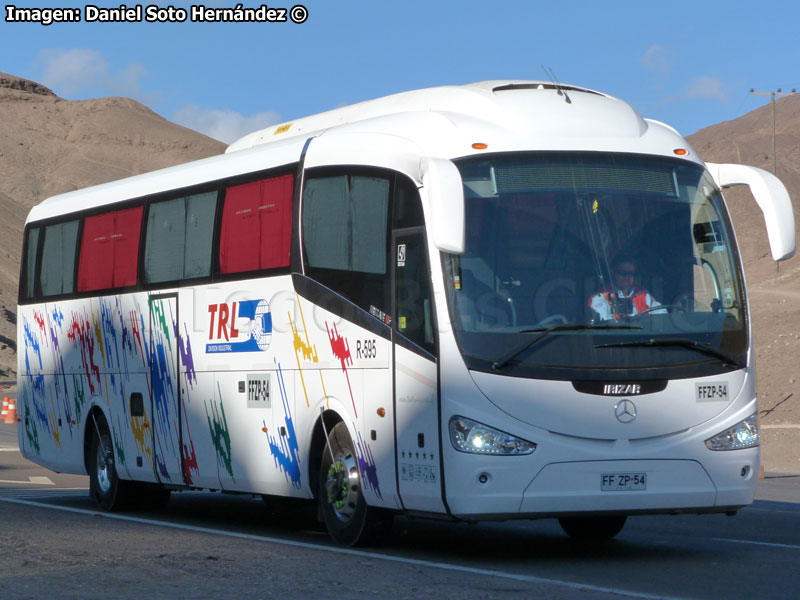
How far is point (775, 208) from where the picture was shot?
11031 millimetres

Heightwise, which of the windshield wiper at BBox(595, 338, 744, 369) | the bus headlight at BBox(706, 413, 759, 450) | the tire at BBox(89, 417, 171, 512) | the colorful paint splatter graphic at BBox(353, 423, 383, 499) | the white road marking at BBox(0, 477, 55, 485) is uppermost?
the windshield wiper at BBox(595, 338, 744, 369)

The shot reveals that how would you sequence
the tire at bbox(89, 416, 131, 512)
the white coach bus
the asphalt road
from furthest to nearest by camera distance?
the tire at bbox(89, 416, 131, 512) → the white coach bus → the asphalt road

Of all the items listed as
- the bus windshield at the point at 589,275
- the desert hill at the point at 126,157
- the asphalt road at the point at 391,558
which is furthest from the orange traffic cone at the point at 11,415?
the bus windshield at the point at 589,275

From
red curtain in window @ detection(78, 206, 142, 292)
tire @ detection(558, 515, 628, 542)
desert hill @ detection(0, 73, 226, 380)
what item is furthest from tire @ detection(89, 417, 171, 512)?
desert hill @ detection(0, 73, 226, 380)

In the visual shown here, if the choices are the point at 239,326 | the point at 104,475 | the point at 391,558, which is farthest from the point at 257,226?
the point at 104,475

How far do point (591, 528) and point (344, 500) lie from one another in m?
2.25

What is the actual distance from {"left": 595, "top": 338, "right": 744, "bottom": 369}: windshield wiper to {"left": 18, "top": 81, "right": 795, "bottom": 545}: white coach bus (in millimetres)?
21

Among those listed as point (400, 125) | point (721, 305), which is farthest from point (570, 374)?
point (400, 125)

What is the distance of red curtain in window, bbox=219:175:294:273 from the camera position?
1304 centimetres

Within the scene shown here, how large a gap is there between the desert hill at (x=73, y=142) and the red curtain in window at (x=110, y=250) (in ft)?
430

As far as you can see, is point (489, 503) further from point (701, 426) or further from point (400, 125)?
point (400, 125)

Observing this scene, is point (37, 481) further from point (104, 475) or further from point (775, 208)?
point (775, 208)

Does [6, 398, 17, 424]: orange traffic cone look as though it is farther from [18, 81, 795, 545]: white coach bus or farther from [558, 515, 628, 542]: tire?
[558, 515, 628, 542]: tire

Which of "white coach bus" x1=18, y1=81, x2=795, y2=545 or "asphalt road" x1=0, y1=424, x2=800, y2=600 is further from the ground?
"white coach bus" x1=18, y1=81, x2=795, y2=545
